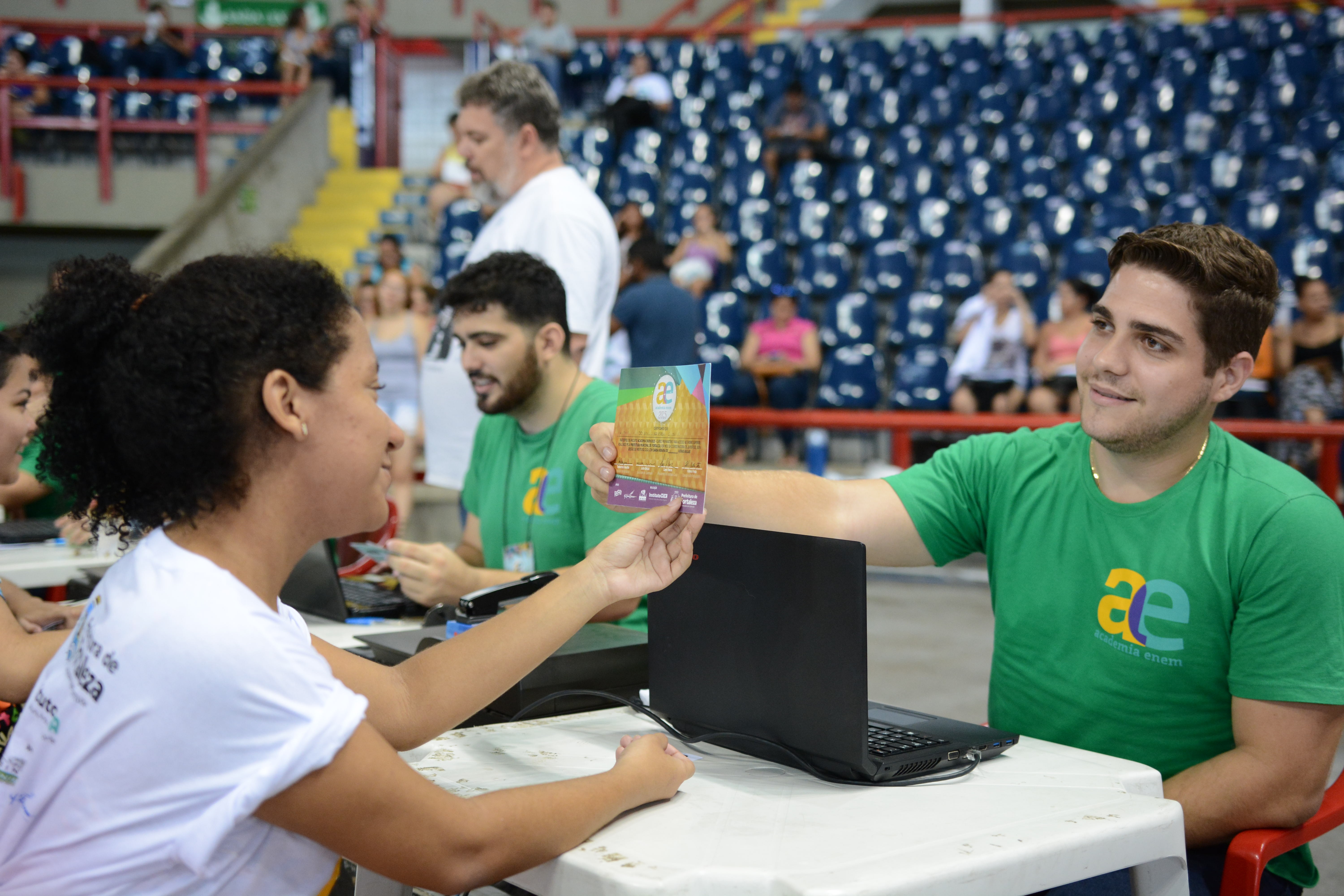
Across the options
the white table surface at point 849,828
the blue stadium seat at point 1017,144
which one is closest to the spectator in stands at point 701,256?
the blue stadium seat at point 1017,144

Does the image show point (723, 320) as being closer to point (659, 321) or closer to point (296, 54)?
point (659, 321)

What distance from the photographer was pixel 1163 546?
1432 mm

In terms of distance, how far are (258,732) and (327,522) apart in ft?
0.77

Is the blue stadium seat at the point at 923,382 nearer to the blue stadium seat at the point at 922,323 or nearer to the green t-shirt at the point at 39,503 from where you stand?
the blue stadium seat at the point at 922,323

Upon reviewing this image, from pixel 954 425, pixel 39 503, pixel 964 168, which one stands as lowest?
pixel 39 503

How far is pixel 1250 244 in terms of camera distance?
4.94 feet

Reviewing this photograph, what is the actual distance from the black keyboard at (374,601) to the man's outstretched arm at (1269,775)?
1.35 meters

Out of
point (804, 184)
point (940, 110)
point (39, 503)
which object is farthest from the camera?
point (940, 110)

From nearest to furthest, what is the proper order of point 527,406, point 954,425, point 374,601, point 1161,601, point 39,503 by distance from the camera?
point 1161,601 → point 374,601 → point 527,406 → point 39,503 → point 954,425

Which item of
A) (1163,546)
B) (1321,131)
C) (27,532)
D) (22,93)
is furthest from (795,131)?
(1163,546)

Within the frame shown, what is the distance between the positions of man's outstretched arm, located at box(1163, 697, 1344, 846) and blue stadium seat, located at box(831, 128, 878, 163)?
7.56 metres

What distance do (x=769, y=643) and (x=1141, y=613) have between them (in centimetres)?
56

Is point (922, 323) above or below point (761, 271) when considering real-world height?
below

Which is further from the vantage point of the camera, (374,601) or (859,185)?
(859,185)
